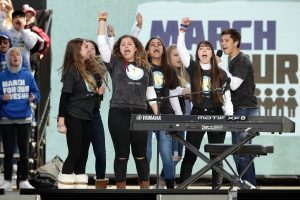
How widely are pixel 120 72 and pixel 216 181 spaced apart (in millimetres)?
1408

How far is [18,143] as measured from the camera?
9453mm

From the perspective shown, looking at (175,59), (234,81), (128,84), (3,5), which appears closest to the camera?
(128,84)

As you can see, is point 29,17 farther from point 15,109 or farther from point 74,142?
point 74,142

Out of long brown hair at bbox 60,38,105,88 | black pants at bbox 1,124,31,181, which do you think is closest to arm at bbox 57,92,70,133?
long brown hair at bbox 60,38,105,88

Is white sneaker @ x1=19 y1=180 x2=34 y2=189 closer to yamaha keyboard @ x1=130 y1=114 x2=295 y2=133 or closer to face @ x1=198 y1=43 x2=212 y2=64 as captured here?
yamaha keyboard @ x1=130 y1=114 x2=295 y2=133

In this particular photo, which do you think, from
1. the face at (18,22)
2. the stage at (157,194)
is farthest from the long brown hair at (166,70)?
the stage at (157,194)

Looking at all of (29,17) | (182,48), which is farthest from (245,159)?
(29,17)

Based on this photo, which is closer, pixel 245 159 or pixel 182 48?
pixel 182 48

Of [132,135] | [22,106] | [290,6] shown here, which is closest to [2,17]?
[22,106]

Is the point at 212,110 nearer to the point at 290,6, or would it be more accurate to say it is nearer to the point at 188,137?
the point at 188,137

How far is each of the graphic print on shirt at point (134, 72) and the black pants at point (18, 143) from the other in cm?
114

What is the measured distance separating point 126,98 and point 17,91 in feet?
3.80

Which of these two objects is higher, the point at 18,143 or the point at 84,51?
the point at 84,51

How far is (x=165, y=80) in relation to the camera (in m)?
9.75
